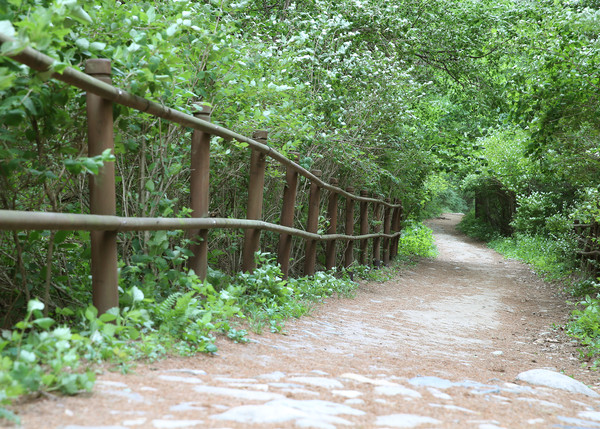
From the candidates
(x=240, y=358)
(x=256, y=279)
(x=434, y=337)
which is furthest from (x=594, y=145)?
(x=240, y=358)

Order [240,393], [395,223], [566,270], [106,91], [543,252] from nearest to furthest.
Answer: [240,393] < [106,91] < [566,270] < [395,223] < [543,252]

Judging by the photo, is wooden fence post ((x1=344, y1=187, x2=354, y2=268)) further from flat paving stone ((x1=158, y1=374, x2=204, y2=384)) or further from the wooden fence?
flat paving stone ((x1=158, y1=374, x2=204, y2=384))

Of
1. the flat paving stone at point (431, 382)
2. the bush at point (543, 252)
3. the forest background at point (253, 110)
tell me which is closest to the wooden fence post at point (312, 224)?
the forest background at point (253, 110)

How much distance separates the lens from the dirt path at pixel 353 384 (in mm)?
2031

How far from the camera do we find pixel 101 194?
3.02m

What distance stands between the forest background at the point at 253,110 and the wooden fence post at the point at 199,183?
0.14 metres

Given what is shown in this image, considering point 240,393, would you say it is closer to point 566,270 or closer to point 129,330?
point 129,330

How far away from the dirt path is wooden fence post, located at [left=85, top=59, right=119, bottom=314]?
0.50m

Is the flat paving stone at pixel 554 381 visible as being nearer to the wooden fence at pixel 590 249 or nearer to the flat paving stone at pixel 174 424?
the flat paving stone at pixel 174 424

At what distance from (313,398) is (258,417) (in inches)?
17.2

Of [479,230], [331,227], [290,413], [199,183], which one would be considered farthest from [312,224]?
[479,230]

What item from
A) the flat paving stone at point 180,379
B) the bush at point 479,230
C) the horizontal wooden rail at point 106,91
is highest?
the horizontal wooden rail at point 106,91

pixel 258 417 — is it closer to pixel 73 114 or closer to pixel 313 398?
pixel 313 398

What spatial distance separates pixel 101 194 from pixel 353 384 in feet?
4.96
